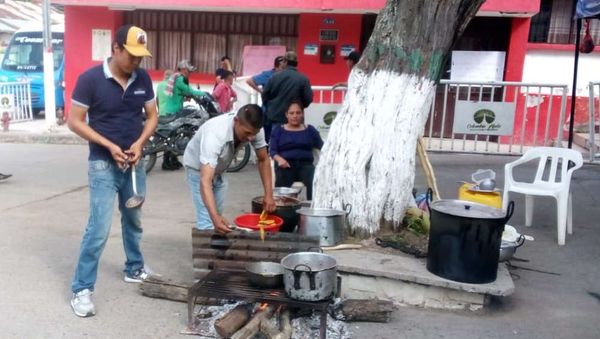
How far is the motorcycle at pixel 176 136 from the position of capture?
9516 mm

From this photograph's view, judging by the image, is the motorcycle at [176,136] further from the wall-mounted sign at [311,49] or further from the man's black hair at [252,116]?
the man's black hair at [252,116]

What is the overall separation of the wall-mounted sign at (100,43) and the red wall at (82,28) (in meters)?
0.08

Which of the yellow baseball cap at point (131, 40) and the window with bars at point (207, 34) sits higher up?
the window with bars at point (207, 34)

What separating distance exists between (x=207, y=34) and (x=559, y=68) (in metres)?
7.18

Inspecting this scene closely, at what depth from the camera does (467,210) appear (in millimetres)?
4762

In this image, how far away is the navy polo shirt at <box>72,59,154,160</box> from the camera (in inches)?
164

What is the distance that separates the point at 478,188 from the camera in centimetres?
601

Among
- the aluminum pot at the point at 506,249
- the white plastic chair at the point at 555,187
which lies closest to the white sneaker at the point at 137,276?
the aluminum pot at the point at 506,249

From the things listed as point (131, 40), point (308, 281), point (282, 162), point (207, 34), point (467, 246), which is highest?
point (207, 34)

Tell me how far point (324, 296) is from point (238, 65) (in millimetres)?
10094

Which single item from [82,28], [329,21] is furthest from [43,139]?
[329,21]

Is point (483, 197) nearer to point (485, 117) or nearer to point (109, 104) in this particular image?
point (109, 104)


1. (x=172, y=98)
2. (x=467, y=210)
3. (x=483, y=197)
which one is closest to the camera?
(x=467, y=210)

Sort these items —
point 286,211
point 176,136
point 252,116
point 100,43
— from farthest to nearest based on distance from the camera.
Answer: point 100,43 < point 176,136 < point 286,211 < point 252,116
